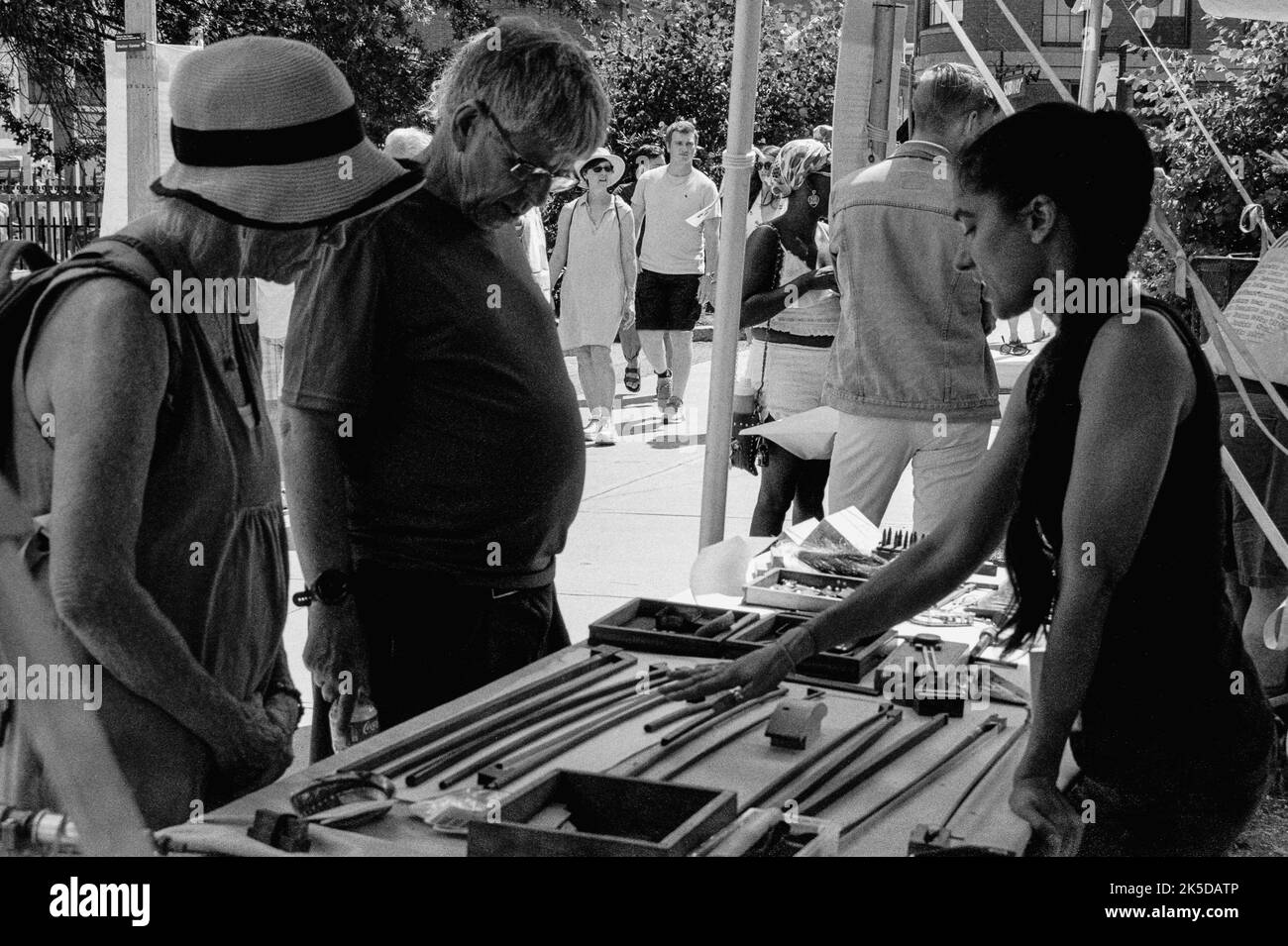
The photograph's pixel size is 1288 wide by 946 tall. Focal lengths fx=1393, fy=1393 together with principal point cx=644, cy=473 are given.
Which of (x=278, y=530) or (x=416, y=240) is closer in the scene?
(x=278, y=530)

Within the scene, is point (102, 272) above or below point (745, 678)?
above

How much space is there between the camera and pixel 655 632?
106 inches

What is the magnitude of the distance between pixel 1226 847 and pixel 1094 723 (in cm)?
25

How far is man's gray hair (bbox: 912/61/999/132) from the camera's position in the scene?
163 inches

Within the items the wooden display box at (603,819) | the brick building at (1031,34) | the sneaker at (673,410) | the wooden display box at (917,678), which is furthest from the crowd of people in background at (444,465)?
the brick building at (1031,34)

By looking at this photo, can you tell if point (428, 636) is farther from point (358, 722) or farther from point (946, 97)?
point (946, 97)

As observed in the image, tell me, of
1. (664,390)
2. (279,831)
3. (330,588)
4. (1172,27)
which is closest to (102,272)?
(279,831)

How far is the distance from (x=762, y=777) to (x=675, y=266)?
8020mm

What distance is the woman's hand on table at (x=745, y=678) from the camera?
7.18 feet

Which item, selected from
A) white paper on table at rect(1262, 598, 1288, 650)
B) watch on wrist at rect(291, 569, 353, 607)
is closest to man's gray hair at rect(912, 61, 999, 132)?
white paper on table at rect(1262, 598, 1288, 650)

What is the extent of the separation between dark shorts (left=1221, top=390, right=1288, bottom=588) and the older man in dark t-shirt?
3009mm
